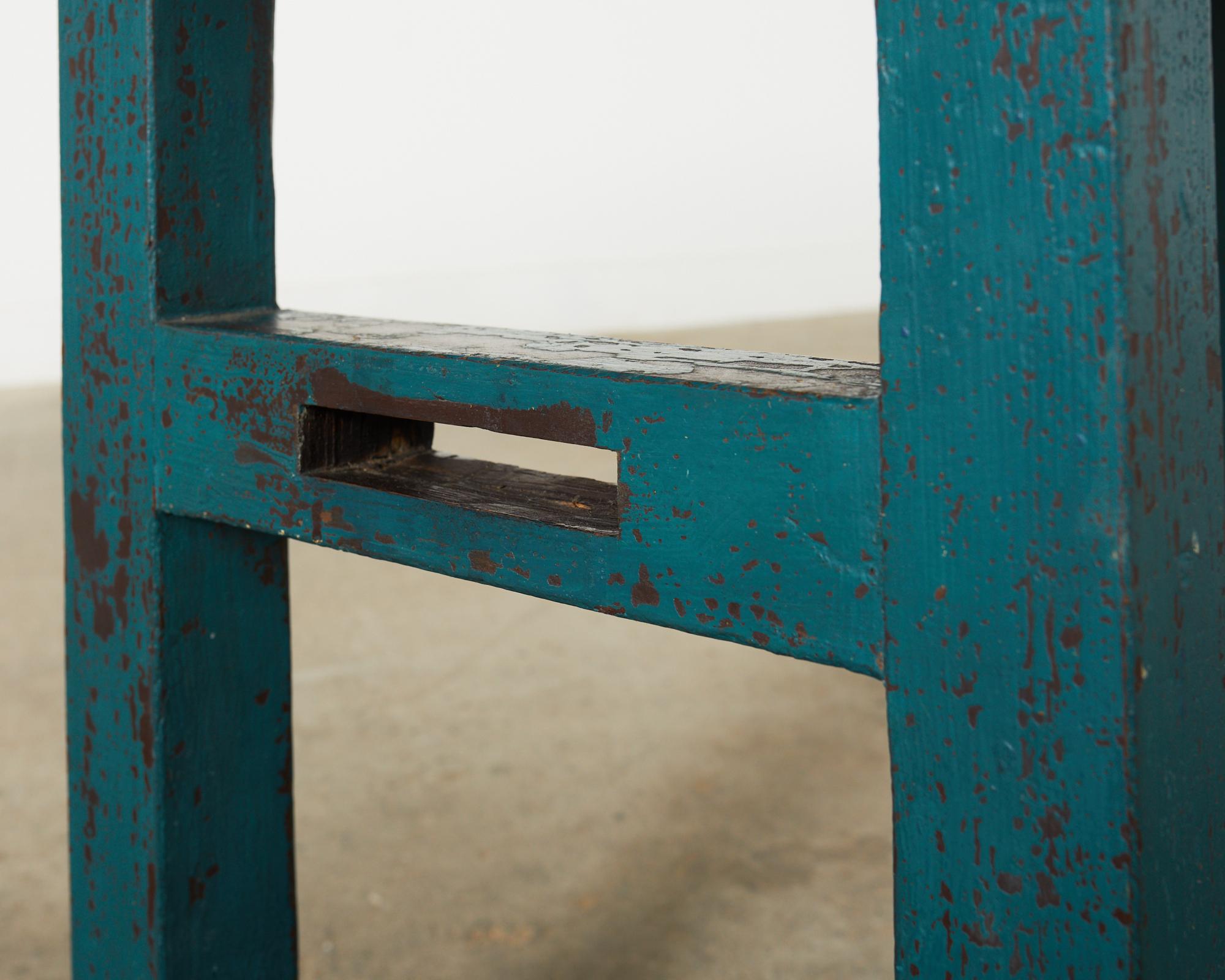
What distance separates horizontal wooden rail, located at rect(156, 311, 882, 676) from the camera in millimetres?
561

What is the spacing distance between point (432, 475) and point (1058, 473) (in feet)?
1.22

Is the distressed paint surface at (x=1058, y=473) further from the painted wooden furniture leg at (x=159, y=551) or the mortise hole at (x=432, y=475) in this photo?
the painted wooden furniture leg at (x=159, y=551)

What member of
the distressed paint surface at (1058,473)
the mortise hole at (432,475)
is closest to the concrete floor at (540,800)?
the mortise hole at (432,475)

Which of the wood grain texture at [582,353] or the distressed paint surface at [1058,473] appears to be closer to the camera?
the distressed paint surface at [1058,473]

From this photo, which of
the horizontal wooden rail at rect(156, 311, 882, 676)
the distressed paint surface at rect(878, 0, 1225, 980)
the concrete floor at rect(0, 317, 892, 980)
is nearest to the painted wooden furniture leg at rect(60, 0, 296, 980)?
the horizontal wooden rail at rect(156, 311, 882, 676)

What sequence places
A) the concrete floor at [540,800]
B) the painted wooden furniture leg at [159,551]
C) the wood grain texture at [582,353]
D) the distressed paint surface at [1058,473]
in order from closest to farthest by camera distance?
the distressed paint surface at [1058,473] < the wood grain texture at [582,353] < the painted wooden furniture leg at [159,551] < the concrete floor at [540,800]

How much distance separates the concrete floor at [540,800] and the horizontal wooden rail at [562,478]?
1.06 metres

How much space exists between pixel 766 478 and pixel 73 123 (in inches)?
20.0

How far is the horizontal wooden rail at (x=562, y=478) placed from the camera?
1.84ft

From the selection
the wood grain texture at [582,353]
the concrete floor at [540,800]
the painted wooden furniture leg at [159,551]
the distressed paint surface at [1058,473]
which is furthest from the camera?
the concrete floor at [540,800]

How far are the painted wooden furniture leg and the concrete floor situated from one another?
33.1 inches

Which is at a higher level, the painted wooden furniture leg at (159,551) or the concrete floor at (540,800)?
the painted wooden furniture leg at (159,551)

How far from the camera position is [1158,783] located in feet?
1.65

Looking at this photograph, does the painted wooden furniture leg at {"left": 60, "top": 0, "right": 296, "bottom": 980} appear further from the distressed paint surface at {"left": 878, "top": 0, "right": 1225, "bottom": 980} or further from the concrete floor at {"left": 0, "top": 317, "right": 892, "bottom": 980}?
the concrete floor at {"left": 0, "top": 317, "right": 892, "bottom": 980}
